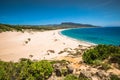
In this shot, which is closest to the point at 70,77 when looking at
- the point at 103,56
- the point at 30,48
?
the point at 103,56

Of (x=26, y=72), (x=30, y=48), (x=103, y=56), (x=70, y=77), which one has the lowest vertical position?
(x=30, y=48)

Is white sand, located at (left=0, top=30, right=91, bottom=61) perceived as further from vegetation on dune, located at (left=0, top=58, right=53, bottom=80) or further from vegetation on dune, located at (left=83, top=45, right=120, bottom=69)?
vegetation on dune, located at (left=0, top=58, right=53, bottom=80)

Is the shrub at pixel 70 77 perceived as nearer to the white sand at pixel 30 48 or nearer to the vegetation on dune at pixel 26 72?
the vegetation on dune at pixel 26 72

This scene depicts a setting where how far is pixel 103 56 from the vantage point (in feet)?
39.5

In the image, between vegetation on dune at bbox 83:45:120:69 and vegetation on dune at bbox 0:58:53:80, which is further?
vegetation on dune at bbox 83:45:120:69

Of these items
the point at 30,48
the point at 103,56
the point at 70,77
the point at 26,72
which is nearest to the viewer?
the point at 70,77

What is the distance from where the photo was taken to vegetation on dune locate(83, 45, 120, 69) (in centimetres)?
1124

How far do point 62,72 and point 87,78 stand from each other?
183 cm

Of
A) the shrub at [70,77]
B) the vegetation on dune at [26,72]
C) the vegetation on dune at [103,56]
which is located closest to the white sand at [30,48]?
the vegetation on dune at [103,56]

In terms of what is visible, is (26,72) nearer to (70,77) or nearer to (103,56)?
(70,77)

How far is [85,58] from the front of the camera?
12.3 metres

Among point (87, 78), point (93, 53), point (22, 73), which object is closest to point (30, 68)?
point (22, 73)

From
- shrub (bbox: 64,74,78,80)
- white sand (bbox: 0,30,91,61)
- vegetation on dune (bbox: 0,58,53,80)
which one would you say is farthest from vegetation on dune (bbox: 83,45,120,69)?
white sand (bbox: 0,30,91,61)

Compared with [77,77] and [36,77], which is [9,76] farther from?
[77,77]
